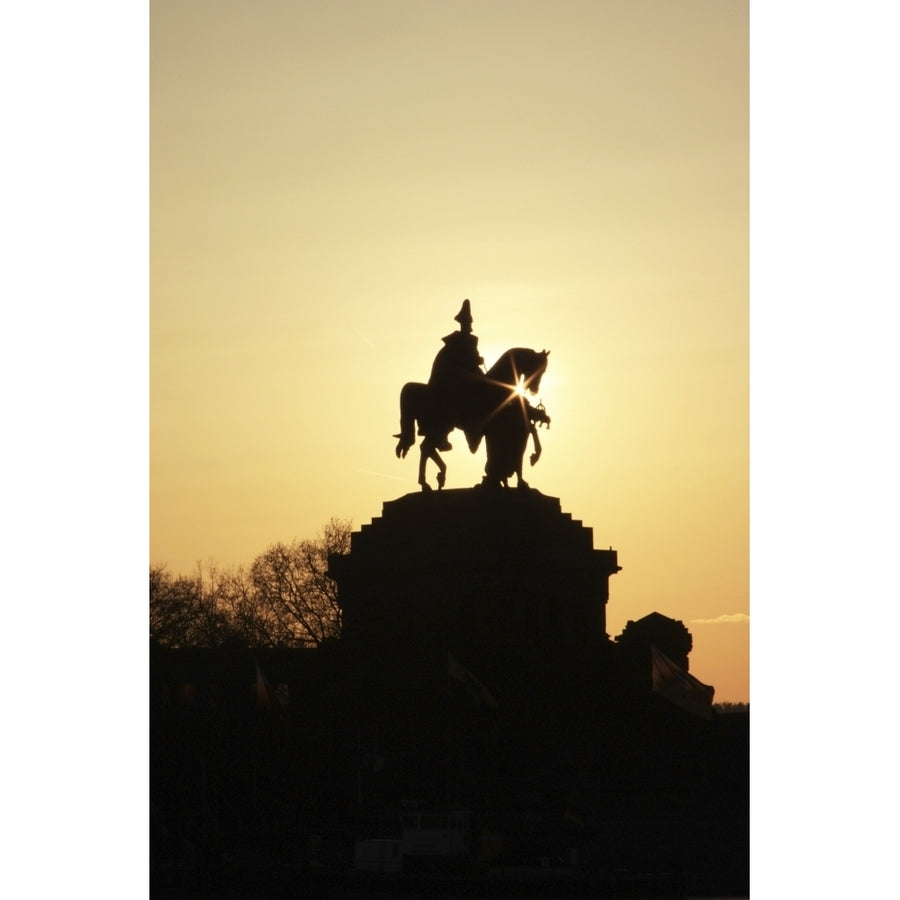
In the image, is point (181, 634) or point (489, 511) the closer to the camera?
point (489, 511)

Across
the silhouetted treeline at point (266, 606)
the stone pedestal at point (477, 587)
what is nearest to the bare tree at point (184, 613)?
the silhouetted treeline at point (266, 606)

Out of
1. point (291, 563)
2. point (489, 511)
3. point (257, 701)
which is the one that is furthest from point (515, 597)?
point (291, 563)

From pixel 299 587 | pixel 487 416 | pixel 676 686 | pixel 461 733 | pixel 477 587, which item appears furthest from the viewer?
pixel 299 587

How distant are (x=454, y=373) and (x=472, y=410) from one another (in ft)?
1.84

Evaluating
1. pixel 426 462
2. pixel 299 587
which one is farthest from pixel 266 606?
pixel 426 462

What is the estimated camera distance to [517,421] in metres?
31.3

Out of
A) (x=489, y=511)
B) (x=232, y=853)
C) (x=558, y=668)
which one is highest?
(x=489, y=511)

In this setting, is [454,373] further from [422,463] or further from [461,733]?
[461,733]

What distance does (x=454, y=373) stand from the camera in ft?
103

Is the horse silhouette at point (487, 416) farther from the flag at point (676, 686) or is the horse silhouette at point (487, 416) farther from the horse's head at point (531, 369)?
the flag at point (676, 686)

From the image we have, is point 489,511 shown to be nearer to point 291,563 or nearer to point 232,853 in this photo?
point 232,853

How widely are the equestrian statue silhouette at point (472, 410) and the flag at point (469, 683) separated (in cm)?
329

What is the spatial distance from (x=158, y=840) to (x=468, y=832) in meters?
4.06

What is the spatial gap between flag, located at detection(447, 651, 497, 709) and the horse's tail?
3.58 m
